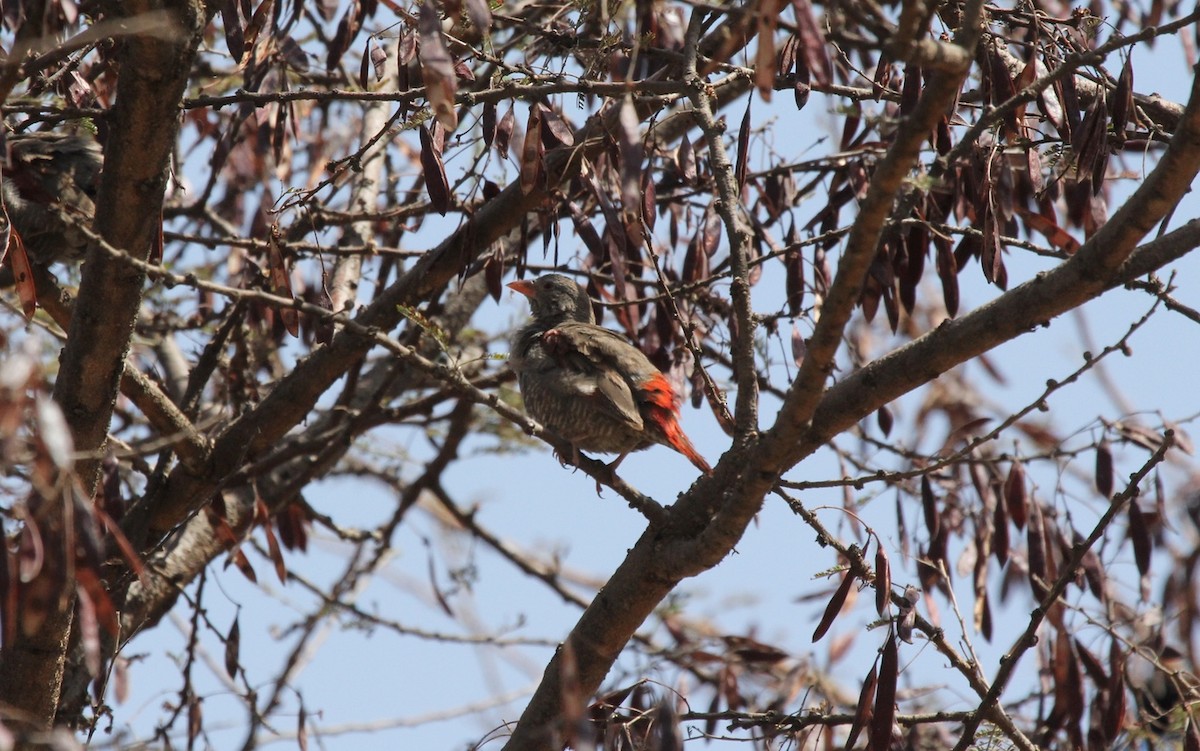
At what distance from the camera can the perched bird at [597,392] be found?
17.6ft

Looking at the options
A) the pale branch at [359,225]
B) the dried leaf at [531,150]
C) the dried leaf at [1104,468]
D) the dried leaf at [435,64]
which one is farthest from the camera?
the pale branch at [359,225]

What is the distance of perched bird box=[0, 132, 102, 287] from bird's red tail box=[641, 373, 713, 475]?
2.54 metres

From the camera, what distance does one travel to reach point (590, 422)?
560 centimetres

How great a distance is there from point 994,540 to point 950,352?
6.67 feet

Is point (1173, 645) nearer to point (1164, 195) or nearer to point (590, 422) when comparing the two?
point (590, 422)

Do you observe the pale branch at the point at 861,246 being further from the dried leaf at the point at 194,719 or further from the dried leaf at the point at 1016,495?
the dried leaf at the point at 194,719

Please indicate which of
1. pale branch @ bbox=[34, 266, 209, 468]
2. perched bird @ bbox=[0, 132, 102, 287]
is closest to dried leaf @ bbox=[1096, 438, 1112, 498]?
pale branch @ bbox=[34, 266, 209, 468]

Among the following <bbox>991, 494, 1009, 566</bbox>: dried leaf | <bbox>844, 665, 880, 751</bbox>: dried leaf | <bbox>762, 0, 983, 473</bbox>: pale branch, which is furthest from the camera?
<bbox>991, 494, 1009, 566</bbox>: dried leaf

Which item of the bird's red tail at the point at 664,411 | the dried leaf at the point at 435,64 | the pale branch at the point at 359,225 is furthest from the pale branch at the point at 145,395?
the dried leaf at the point at 435,64

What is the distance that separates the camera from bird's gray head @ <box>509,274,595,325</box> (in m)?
6.73

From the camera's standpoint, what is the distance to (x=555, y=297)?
6.78 metres

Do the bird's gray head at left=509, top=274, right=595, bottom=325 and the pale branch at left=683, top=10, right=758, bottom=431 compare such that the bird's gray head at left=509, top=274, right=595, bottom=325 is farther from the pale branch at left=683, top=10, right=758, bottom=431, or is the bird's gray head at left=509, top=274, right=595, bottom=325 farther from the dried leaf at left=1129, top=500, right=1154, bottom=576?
the pale branch at left=683, top=10, right=758, bottom=431

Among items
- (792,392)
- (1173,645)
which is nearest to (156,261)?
(792,392)

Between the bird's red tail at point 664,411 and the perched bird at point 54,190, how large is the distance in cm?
254
